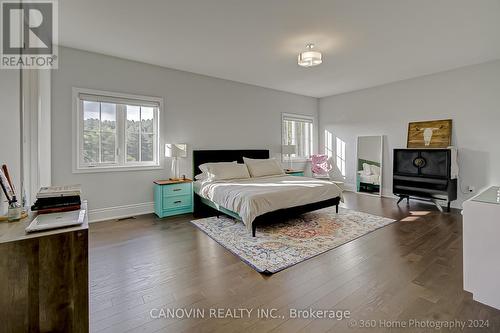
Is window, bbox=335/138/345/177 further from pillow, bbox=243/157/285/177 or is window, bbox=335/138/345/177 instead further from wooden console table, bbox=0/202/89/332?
wooden console table, bbox=0/202/89/332

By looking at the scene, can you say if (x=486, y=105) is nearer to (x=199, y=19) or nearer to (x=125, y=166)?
(x=199, y=19)

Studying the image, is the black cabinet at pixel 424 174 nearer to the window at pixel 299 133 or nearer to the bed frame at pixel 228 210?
the bed frame at pixel 228 210

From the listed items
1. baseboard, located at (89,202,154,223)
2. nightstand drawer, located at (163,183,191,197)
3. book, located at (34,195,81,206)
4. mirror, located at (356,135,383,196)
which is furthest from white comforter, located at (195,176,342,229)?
mirror, located at (356,135,383,196)

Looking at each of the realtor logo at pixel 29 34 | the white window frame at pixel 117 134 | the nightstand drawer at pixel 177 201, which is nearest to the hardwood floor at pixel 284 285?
the nightstand drawer at pixel 177 201

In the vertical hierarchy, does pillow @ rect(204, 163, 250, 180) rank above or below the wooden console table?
above

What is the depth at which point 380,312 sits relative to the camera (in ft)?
5.60

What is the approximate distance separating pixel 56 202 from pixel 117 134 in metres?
2.68

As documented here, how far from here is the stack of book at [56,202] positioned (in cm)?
159

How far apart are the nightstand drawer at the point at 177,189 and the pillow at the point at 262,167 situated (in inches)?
51.1

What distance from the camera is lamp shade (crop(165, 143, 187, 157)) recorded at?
4.14 m

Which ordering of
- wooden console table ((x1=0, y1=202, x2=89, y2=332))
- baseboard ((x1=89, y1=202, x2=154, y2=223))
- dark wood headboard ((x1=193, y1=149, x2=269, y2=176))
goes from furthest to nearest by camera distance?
dark wood headboard ((x1=193, y1=149, x2=269, y2=176)), baseboard ((x1=89, y1=202, x2=154, y2=223)), wooden console table ((x1=0, y1=202, x2=89, y2=332))

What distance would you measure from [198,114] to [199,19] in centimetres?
217

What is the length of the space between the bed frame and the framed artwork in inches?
97.4

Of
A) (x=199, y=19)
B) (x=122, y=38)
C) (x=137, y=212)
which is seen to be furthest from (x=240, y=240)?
(x=122, y=38)
